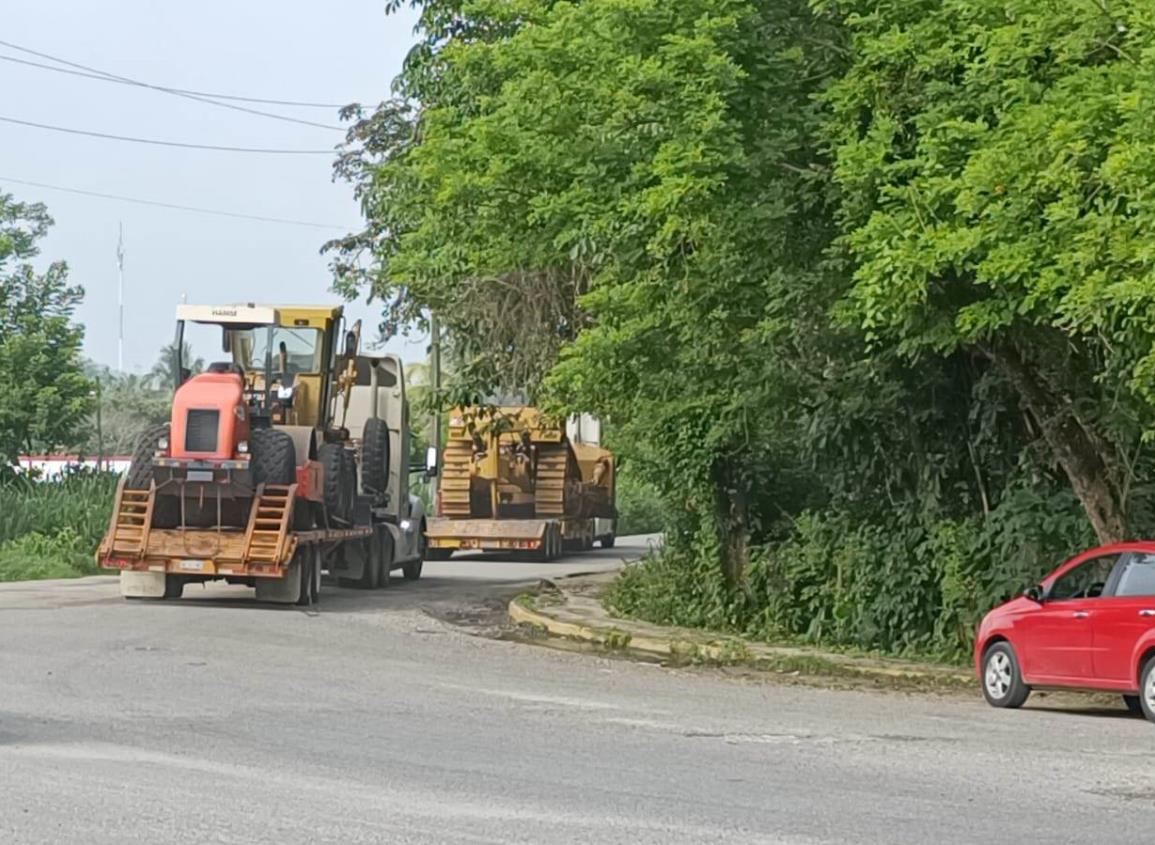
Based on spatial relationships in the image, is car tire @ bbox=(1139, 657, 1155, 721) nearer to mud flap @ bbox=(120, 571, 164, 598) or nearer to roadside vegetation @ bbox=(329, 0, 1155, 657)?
roadside vegetation @ bbox=(329, 0, 1155, 657)

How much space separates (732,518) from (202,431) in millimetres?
6811

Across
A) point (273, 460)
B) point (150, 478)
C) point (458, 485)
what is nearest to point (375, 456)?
point (273, 460)

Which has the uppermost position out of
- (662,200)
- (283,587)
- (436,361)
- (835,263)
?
(436,361)

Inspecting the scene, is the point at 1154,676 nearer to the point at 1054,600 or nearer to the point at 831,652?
the point at 1054,600

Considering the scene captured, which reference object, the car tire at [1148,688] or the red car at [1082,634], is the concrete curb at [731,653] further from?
the car tire at [1148,688]

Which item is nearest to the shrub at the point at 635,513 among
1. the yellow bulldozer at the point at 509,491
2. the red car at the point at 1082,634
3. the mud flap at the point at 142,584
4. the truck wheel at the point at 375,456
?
the yellow bulldozer at the point at 509,491

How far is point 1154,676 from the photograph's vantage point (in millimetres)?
15328

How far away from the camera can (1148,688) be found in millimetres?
15414

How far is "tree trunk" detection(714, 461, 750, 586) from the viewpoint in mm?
23484

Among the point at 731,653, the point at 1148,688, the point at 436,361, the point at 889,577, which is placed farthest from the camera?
the point at 436,361

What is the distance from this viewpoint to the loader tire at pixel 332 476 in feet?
87.9

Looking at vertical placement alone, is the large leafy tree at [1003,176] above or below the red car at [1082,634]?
above

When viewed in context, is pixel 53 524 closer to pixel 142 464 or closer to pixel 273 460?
pixel 142 464

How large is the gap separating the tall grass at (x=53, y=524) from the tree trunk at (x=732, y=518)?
12904 mm
